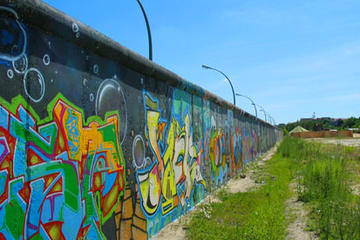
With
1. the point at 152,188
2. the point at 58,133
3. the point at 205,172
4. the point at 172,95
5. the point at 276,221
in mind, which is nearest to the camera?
the point at 58,133

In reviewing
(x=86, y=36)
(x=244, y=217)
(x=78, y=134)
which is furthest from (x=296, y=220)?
(x=86, y=36)

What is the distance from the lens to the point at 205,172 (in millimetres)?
7902

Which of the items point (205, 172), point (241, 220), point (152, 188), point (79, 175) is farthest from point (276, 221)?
point (79, 175)

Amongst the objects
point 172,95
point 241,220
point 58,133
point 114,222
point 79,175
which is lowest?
point 241,220

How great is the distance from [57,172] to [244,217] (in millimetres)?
3847

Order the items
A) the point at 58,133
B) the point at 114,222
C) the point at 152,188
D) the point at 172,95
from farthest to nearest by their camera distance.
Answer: the point at 172,95 < the point at 152,188 < the point at 114,222 < the point at 58,133

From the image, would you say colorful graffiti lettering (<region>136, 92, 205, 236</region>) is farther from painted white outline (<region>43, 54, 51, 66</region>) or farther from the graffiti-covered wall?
painted white outline (<region>43, 54, 51, 66</region>)

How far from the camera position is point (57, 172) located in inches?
114

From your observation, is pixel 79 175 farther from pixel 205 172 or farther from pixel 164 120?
pixel 205 172

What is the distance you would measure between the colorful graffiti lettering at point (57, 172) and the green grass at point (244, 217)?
1814 mm

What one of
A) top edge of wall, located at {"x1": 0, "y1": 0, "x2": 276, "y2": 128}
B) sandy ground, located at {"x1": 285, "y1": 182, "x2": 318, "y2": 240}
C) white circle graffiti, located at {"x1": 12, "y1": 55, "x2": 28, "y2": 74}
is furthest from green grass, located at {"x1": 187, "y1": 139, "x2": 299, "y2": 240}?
white circle graffiti, located at {"x1": 12, "y1": 55, "x2": 28, "y2": 74}

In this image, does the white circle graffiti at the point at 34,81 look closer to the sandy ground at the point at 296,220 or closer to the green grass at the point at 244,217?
the green grass at the point at 244,217

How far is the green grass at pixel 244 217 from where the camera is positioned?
474cm

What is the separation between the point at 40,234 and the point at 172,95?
3.61 metres
